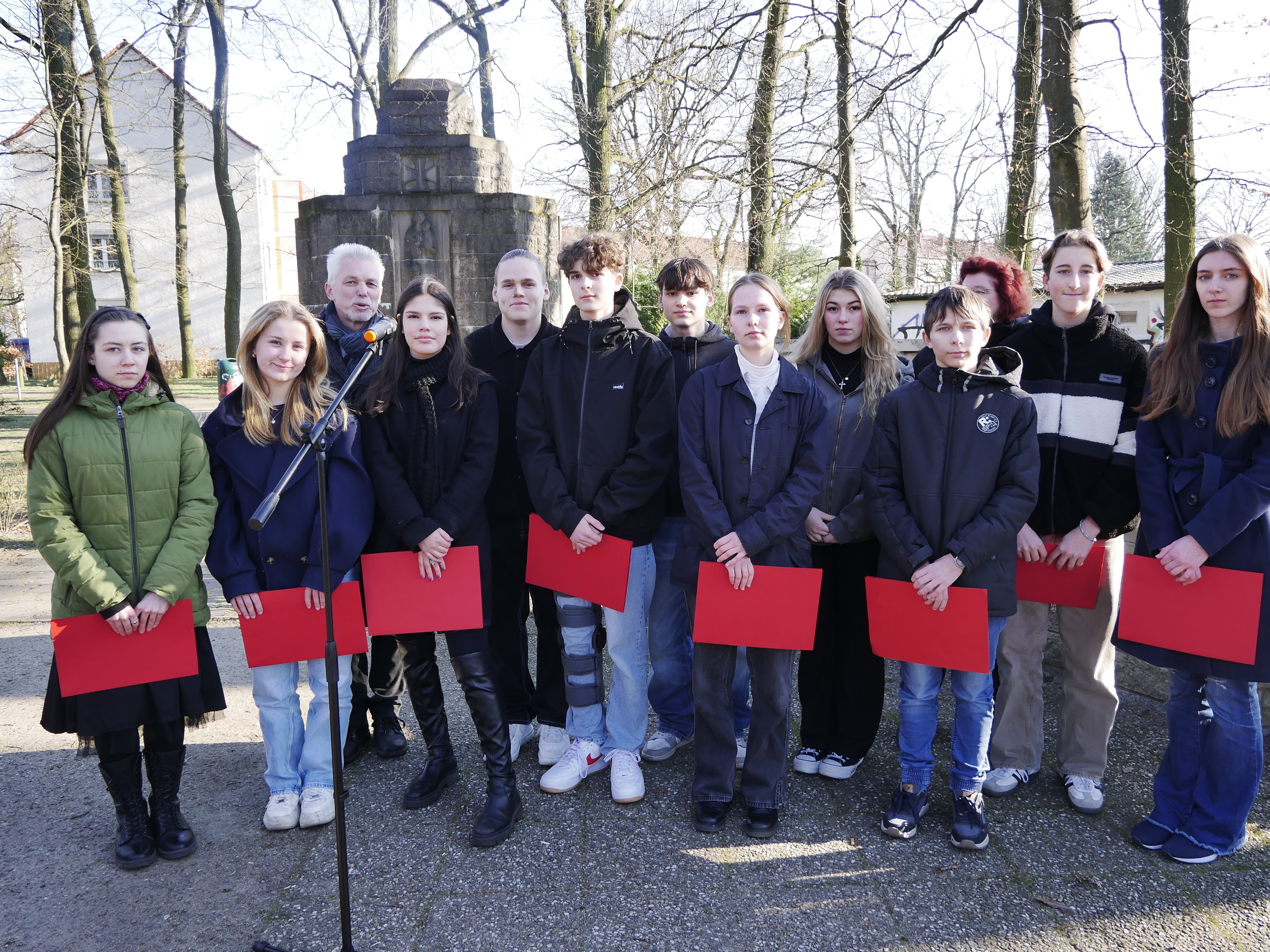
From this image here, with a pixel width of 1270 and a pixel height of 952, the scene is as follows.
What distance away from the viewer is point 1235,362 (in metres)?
3.09

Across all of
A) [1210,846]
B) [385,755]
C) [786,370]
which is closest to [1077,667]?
[1210,846]

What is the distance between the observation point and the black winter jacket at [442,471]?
134 inches

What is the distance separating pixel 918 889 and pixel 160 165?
137 feet

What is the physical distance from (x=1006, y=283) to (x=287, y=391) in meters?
3.21

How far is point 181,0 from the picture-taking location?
15.7 m

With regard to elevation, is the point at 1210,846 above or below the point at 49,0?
below

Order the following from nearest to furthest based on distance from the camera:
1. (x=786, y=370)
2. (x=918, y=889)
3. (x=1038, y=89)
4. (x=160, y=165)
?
1. (x=918, y=889)
2. (x=786, y=370)
3. (x=1038, y=89)
4. (x=160, y=165)

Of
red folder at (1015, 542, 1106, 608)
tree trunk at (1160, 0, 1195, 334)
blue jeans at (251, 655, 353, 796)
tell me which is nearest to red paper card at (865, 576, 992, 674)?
red folder at (1015, 542, 1106, 608)

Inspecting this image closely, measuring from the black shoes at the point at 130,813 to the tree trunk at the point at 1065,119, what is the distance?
660cm

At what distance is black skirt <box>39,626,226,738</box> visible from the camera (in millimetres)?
3092

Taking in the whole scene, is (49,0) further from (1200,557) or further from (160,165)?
(160,165)

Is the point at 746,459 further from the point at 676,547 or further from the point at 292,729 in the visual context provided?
the point at 292,729

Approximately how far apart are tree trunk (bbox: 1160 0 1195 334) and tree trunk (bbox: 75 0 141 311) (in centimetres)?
1317

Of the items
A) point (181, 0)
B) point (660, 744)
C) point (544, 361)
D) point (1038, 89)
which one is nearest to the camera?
point (544, 361)
